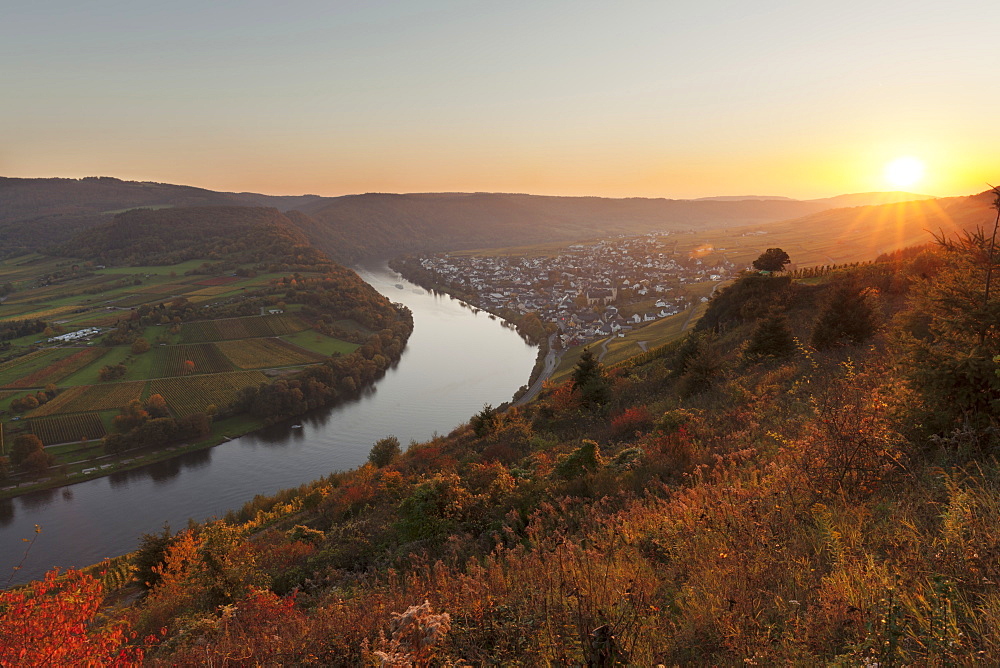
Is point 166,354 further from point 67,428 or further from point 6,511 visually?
point 6,511

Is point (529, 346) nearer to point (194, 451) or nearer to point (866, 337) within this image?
point (194, 451)

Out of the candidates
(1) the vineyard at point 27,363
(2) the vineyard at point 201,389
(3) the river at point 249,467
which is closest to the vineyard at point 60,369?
(1) the vineyard at point 27,363

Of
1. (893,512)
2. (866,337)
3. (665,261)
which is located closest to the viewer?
(893,512)

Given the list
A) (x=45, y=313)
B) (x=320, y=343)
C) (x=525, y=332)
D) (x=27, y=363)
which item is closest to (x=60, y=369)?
(x=27, y=363)

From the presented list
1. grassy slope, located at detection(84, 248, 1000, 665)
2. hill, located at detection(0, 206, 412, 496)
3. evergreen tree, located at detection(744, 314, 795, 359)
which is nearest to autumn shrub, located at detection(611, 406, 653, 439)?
grassy slope, located at detection(84, 248, 1000, 665)

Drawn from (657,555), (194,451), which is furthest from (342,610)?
(194,451)

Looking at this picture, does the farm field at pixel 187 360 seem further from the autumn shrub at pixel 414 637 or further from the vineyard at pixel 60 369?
the autumn shrub at pixel 414 637
